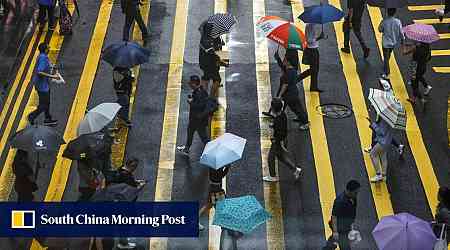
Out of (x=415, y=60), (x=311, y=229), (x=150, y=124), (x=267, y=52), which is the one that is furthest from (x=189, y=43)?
(x=311, y=229)

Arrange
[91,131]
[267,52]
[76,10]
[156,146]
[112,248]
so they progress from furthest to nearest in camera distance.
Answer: [76,10], [267,52], [156,146], [91,131], [112,248]

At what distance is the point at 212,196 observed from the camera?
605 inches

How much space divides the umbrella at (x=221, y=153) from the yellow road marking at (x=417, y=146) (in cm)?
404

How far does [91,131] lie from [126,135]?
107 inches

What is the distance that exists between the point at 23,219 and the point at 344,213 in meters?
5.55

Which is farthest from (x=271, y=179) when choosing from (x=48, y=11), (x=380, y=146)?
(x=48, y=11)

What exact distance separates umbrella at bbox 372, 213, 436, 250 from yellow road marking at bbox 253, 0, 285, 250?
296cm

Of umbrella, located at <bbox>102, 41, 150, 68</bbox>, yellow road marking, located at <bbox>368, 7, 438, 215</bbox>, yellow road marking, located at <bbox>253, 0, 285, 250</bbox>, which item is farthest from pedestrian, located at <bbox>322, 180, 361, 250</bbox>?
umbrella, located at <bbox>102, 41, 150, 68</bbox>

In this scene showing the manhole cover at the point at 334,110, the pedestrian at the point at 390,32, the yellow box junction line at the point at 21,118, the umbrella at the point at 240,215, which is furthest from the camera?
the pedestrian at the point at 390,32

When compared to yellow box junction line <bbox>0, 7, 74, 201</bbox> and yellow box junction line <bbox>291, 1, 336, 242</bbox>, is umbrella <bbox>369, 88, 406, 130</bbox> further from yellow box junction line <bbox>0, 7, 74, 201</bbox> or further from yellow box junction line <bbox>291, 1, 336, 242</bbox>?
yellow box junction line <bbox>0, 7, 74, 201</bbox>

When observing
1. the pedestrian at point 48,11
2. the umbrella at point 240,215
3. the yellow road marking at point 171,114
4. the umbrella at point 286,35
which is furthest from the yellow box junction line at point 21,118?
the umbrella at point 286,35

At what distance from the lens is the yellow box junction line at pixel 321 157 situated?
16.7 meters

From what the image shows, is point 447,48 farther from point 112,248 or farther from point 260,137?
A: point 112,248

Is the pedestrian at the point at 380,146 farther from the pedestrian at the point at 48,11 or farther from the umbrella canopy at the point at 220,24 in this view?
the pedestrian at the point at 48,11
